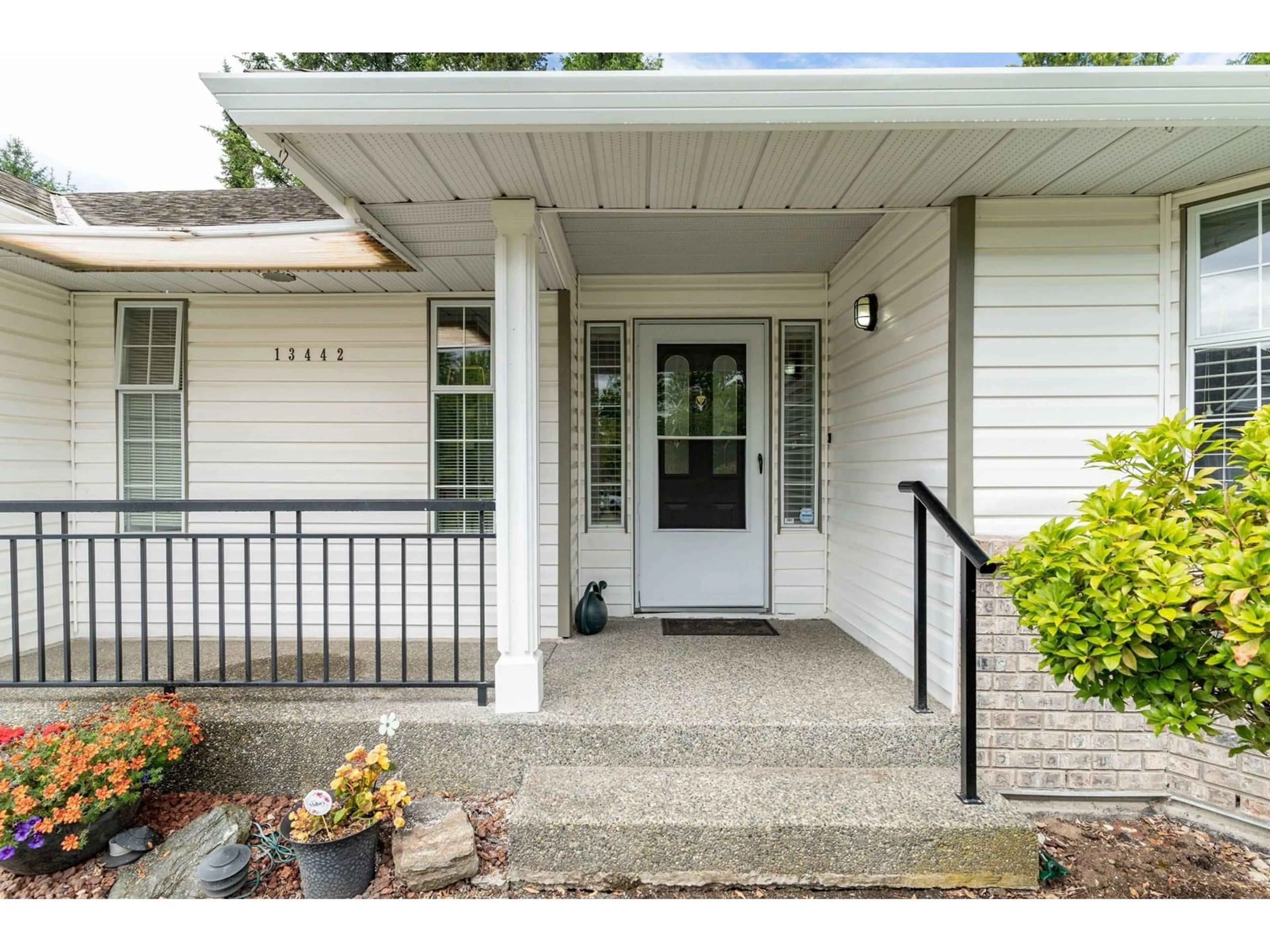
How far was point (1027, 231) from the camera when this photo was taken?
8.20 ft

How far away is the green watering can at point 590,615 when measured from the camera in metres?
3.52

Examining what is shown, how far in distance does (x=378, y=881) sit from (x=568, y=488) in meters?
2.05

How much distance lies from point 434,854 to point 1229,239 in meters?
3.76

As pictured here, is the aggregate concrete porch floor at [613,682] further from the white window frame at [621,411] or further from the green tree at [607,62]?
the green tree at [607,62]

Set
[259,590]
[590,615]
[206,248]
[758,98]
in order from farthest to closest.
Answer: [259,590], [590,615], [206,248], [758,98]

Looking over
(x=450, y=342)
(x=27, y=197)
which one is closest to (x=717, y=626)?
(x=450, y=342)

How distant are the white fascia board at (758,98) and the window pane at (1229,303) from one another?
64 cm

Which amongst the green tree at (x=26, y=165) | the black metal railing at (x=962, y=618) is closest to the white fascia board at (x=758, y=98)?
the black metal railing at (x=962, y=618)

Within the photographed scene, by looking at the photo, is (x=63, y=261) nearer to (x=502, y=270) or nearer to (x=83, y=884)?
(x=502, y=270)

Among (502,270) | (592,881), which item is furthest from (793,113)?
(592,881)

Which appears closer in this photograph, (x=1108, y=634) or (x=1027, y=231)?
(x=1108, y=634)

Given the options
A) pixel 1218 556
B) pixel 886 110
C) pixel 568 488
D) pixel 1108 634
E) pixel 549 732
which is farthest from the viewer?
pixel 568 488

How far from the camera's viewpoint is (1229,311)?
2.34 metres

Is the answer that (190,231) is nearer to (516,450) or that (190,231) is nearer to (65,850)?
(516,450)
